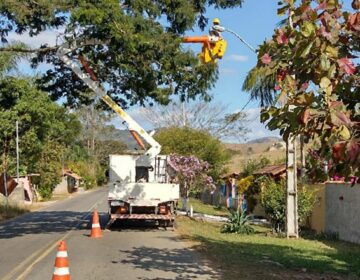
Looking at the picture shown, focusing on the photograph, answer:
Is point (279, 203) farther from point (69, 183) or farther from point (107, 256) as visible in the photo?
point (69, 183)

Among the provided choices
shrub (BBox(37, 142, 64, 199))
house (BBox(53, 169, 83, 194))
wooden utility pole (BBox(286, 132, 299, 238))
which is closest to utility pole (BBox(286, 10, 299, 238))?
wooden utility pole (BBox(286, 132, 299, 238))

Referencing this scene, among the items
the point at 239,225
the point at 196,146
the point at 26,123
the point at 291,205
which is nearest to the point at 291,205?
the point at 291,205

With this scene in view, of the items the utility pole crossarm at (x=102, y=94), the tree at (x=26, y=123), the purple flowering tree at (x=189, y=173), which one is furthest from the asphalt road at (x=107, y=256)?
the tree at (x=26, y=123)

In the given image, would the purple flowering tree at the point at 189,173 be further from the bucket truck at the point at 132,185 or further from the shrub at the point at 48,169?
the shrub at the point at 48,169

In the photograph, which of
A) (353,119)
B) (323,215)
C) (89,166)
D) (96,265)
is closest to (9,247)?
(96,265)

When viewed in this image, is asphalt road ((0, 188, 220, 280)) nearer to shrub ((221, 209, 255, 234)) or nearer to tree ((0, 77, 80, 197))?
shrub ((221, 209, 255, 234))

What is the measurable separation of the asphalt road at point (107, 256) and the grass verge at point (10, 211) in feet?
33.3

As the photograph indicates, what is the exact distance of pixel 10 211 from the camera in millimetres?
32375

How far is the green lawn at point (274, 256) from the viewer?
11172 millimetres

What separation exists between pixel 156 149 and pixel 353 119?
16.3 m

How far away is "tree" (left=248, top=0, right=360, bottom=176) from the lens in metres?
5.28

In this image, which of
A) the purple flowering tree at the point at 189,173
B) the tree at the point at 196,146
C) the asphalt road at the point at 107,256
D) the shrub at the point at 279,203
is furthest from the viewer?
the tree at the point at 196,146

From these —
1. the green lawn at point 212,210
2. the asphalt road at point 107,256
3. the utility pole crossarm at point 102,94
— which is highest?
the utility pole crossarm at point 102,94

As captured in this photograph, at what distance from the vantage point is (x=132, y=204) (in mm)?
20141
